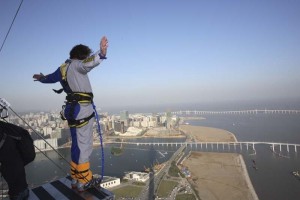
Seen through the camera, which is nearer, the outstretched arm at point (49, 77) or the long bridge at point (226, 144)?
A: the outstretched arm at point (49, 77)

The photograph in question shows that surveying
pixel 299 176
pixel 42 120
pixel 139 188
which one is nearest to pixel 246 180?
pixel 299 176

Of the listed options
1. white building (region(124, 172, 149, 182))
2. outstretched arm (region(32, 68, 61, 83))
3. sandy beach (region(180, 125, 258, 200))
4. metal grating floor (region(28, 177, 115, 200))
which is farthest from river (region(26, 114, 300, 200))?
outstretched arm (region(32, 68, 61, 83))

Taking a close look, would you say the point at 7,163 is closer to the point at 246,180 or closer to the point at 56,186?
the point at 56,186

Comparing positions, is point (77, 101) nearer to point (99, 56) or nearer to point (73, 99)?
point (73, 99)

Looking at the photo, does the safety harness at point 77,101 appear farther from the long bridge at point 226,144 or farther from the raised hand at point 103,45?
the long bridge at point 226,144

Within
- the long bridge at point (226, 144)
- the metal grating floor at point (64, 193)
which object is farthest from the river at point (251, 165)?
the metal grating floor at point (64, 193)
